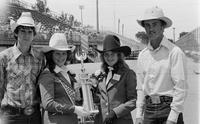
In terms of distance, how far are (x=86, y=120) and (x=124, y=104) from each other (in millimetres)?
1023

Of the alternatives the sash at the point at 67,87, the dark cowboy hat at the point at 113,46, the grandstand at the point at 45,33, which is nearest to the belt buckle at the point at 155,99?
the dark cowboy hat at the point at 113,46

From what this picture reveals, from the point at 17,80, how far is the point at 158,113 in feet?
4.89

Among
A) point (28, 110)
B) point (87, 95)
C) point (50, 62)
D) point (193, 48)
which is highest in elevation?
point (50, 62)

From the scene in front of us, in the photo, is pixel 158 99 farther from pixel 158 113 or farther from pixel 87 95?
pixel 87 95

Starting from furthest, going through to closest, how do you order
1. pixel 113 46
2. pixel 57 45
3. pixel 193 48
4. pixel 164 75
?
pixel 193 48 < pixel 113 46 < pixel 57 45 < pixel 164 75

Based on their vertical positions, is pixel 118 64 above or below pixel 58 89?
above

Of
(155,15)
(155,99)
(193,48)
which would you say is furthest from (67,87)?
(193,48)

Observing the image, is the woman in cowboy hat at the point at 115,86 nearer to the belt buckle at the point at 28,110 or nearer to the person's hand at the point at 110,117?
the person's hand at the point at 110,117

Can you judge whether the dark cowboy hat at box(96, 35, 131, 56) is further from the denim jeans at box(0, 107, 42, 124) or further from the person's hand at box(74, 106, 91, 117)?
the denim jeans at box(0, 107, 42, 124)

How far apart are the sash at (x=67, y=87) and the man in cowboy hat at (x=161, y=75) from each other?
2.45 feet

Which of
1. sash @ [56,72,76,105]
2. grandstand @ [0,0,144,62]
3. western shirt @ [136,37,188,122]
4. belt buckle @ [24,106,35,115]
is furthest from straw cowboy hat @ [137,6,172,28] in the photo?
grandstand @ [0,0,144,62]

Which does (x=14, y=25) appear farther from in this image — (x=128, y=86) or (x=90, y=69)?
(x=90, y=69)

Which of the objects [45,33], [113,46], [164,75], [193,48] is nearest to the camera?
[164,75]

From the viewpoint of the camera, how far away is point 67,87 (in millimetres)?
3018
